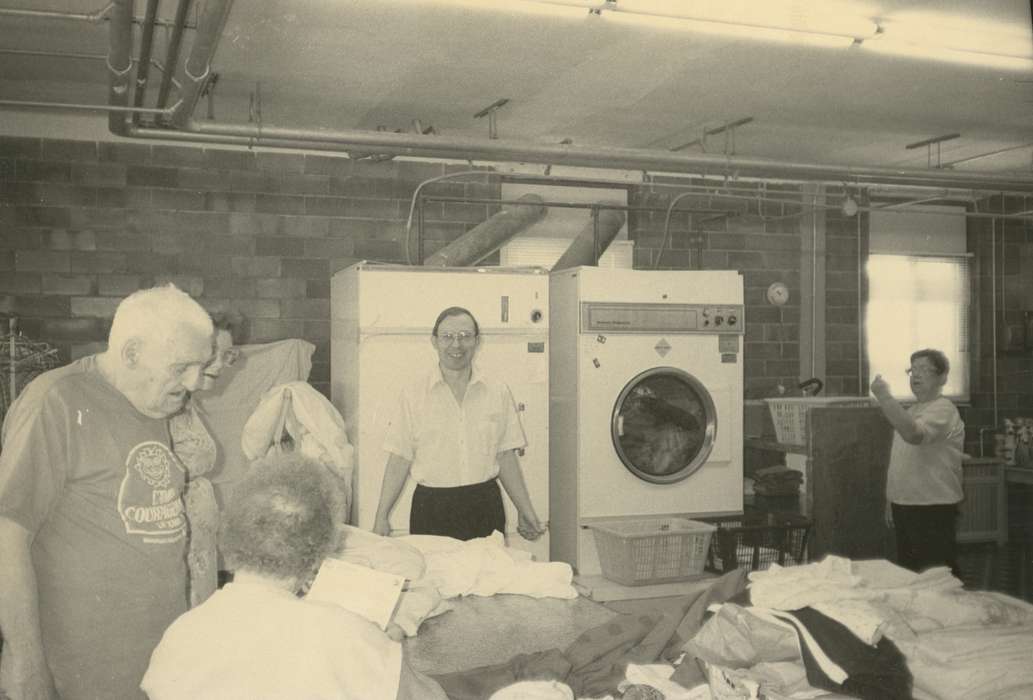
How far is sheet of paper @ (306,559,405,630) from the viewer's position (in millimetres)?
2303

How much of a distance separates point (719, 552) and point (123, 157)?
13.8 ft

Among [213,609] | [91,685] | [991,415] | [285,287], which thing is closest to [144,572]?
[91,685]

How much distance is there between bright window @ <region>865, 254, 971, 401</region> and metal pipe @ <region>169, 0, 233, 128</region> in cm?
→ 546

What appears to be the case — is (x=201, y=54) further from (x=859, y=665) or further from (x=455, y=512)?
(x=859, y=665)

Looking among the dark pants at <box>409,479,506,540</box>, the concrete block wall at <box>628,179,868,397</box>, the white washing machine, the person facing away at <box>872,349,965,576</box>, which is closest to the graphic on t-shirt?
the dark pants at <box>409,479,506,540</box>

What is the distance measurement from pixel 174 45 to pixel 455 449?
2116 mm

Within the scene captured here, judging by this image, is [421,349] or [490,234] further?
[490,234]

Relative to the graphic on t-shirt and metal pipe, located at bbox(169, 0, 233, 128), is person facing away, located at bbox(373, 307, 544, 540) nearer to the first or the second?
metal pipe, located at bbox(169, 0, 233, 128)

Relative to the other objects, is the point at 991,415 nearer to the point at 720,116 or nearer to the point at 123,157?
the point at 720,116

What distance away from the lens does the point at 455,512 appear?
178 inches

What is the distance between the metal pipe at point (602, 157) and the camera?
4871 mm

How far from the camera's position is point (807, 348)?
756cm

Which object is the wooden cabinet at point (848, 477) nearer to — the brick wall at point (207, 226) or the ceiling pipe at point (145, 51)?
the brick wall at point (207, 226)

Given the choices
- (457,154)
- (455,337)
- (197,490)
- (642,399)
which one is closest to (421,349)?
(455,337)
